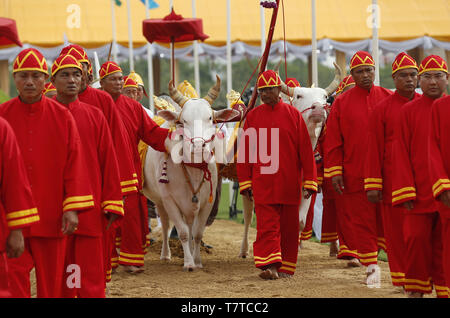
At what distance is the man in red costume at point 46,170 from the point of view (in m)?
5.71

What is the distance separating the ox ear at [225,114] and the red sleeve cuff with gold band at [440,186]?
12.4 ft

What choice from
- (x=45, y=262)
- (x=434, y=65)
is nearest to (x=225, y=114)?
(x=434, y=65)

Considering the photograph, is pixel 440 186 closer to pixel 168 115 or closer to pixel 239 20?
pixel 168 115

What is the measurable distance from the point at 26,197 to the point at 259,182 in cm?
399

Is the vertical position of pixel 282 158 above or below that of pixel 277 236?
above

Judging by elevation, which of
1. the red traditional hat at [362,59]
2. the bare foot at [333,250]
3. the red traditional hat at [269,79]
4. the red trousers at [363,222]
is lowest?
the bare foot at [333,250]

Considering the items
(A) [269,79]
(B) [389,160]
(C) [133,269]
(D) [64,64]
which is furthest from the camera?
(C) [133,269]

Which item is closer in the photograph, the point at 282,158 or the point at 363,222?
the point at 363,222

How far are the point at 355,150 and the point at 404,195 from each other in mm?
1763

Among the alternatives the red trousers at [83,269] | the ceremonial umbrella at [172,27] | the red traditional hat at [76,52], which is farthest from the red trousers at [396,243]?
the ceremonial umbrella at [172,27]

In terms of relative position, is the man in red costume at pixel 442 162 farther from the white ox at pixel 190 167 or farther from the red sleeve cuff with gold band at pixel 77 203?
the white ox at pixel 190 167

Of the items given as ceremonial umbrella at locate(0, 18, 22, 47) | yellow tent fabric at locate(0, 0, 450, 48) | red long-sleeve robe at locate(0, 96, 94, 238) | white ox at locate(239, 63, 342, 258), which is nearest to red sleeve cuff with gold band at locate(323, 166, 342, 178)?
white ox at locate(239, 63, 342, 258)

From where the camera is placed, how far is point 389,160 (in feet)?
25.3

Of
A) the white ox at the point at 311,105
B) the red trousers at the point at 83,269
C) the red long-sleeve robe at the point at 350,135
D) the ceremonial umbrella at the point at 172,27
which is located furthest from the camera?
the ceremonial umbrella at the point at 172,27
